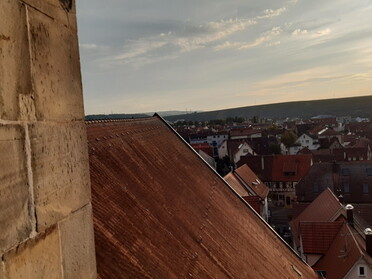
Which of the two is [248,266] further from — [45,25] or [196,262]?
[45,25]

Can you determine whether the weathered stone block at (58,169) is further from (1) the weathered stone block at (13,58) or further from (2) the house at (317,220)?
(2) the house at (317,220)

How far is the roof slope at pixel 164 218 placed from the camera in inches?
180

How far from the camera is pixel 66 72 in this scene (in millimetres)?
1866

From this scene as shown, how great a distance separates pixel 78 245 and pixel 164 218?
13.8ft

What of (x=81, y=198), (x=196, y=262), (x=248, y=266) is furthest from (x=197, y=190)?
(x=81, y=198)

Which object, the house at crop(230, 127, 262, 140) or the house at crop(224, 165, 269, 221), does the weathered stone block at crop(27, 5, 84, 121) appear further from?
the house at crop(230, 127, 262, 140)

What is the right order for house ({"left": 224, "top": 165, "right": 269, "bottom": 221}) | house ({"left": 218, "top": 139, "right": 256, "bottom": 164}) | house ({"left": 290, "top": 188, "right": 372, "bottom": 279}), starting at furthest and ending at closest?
1. house ({"left": 218, "top": 139, "right": 256, "bottom": 164})
2. house ({"left": 224, "top": 165, "right": 269, "bottom": 221})
3. house ({"left": 290, "top": 188, "right": 372, "bottom": 279})

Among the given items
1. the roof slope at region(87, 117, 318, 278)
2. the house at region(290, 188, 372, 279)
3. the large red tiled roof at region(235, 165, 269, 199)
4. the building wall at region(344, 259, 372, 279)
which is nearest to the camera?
the roof slope at region(87, 117, 318, 278)

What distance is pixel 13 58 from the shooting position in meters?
1.48

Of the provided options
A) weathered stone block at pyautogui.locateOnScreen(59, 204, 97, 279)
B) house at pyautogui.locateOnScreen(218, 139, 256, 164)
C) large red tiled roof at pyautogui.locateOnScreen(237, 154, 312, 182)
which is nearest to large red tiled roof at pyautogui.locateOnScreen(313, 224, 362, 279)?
weathered stone block at pyautogui.locateOnScreen(59, 204, 97, 279)

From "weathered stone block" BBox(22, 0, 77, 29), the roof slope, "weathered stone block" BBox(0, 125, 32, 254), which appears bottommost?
the roof slope

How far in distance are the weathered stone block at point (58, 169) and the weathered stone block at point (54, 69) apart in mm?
71

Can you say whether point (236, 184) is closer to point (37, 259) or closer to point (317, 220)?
point (317, 220)

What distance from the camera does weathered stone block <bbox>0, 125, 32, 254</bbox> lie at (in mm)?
1425
